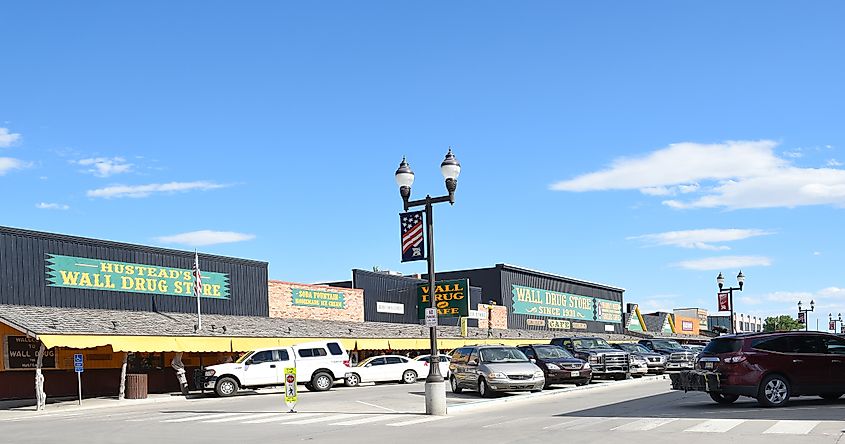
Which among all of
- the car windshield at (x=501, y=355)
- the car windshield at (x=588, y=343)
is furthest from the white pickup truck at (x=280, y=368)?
the car windshield at (x=588, y=343)

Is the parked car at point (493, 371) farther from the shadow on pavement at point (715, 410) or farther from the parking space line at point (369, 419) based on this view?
the parking space line at point (369, 419)

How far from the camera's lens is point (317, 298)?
44.9m

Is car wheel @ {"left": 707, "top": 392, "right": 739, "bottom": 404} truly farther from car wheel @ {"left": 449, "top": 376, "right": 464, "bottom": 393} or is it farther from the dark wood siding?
the dark wood siding

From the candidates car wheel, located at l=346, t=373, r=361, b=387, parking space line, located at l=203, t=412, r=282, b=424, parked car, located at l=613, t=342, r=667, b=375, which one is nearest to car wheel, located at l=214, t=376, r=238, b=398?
car wheel, located at l=346, t=373, r=361, b=387

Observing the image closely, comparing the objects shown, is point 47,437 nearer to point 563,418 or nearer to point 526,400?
point 563,418

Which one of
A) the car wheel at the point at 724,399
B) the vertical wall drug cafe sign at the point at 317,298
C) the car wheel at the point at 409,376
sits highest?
the vertical wall drug cafe sign at the point at 317,298

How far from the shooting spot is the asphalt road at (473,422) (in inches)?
579

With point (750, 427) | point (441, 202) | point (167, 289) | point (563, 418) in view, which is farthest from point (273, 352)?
point (750, 427)

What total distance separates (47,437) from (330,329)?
24.2 m

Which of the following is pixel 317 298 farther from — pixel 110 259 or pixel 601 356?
pixel 601 356

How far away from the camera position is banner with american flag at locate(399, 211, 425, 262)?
21.2 meters

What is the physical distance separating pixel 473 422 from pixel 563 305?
53.8 metres

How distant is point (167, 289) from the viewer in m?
36.8

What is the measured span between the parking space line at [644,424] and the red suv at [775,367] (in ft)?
7.33
